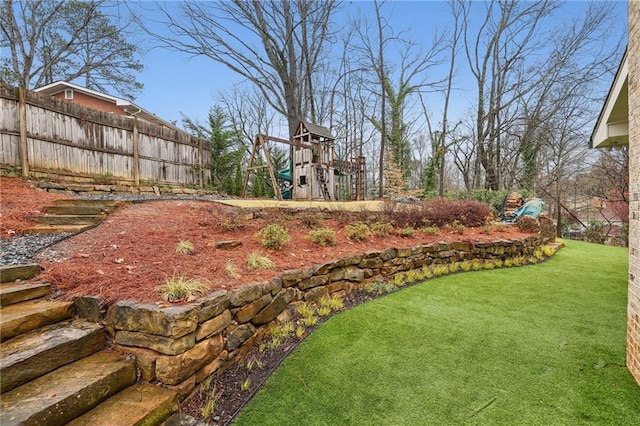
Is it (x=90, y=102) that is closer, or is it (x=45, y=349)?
(x=45, y=349)

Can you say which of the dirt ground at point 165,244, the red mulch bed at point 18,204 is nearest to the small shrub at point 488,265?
the dirt ground at point 165,244

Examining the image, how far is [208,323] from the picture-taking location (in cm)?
232

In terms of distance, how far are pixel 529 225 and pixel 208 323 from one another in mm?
8460

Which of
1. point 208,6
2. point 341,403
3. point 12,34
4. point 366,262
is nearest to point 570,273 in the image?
point 366,262

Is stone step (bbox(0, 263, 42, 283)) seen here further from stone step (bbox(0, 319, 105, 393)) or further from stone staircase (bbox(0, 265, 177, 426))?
stone step (bbox(0, 319, 105, 393))

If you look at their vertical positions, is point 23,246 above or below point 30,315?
above

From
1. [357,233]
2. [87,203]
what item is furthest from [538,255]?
[87,203]

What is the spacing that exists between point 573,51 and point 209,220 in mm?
18489

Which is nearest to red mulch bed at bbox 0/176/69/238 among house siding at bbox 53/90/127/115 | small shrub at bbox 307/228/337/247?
small shrub at bbox 307/228/337/247

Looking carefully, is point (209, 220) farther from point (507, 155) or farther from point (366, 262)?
point (507, 155)

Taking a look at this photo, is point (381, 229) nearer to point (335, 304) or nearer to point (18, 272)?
point (335, 304)

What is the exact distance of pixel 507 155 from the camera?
16062mm

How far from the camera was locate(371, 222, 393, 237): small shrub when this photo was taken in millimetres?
5895

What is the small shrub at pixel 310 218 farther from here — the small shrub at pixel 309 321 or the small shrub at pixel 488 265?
the small shrub at pixel 488 265
